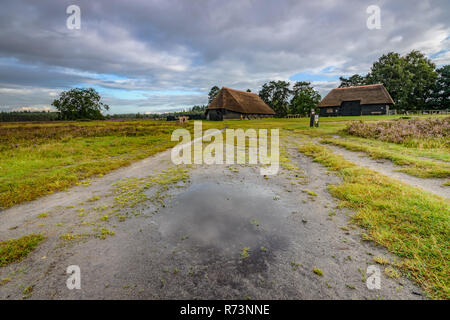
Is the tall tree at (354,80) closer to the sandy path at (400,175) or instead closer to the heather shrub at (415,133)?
the heather shrub at (415,133)

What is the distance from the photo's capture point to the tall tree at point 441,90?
171 ft

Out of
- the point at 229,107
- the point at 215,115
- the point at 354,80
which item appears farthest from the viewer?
the point at 354,80

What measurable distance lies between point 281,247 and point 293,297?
3.08 feet

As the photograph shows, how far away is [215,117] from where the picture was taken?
1950 inches

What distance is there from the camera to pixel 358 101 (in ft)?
156

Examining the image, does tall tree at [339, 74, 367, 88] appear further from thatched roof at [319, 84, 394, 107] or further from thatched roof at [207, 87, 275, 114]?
thatched roof at [207, 87, 275, 114]

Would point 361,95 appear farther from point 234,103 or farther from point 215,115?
point 215,115

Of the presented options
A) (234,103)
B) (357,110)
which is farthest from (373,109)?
(234,103)

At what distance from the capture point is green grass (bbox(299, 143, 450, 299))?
8.05 ft

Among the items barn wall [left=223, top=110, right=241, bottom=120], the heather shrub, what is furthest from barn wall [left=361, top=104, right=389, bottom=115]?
the heather shrub

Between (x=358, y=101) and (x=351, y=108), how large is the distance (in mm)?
2183

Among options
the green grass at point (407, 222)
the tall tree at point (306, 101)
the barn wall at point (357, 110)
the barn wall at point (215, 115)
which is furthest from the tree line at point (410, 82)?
the green grass at point (407, 222)

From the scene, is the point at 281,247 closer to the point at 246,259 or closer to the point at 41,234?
the point at 246,259
